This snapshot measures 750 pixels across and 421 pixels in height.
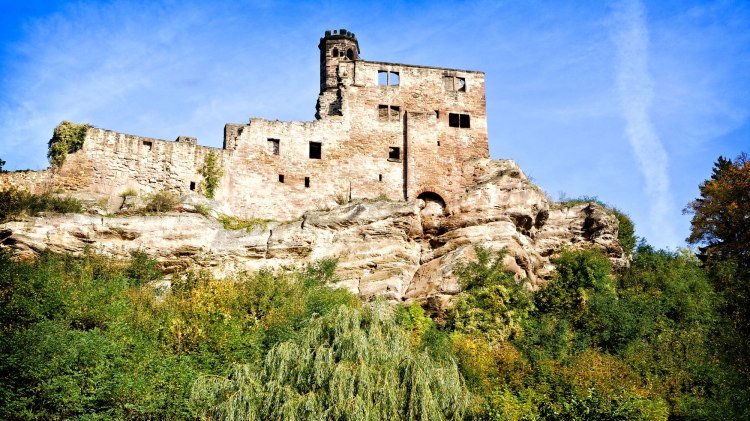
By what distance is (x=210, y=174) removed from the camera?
3566 centimetres

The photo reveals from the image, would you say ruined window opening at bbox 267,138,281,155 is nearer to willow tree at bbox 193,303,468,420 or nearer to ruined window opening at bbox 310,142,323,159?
ruined window opening at bbox 310,142,323,159

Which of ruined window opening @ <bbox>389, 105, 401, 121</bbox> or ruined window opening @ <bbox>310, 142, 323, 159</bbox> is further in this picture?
ruined window opening @ <bbox>389, 105, 401, 121</bbox>

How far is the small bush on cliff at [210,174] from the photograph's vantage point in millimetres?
35469

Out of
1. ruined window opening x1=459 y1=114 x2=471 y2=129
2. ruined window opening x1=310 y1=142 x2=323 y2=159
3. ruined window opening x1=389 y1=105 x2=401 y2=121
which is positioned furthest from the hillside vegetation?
ruined window opening x1=389 y1=105 x2=401 y2=121

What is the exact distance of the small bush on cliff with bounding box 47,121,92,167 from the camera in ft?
113

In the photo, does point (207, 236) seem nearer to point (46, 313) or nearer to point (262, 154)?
point (262, 154)

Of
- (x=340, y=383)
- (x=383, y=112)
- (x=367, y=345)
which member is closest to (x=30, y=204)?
(x=383, y=112)

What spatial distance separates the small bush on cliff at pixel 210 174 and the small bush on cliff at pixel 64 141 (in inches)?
188

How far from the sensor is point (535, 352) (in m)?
28.5

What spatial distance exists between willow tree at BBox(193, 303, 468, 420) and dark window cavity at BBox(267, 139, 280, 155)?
16.1m

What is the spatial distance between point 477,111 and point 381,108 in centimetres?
457

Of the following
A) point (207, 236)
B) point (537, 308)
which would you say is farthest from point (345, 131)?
point (537, 308)


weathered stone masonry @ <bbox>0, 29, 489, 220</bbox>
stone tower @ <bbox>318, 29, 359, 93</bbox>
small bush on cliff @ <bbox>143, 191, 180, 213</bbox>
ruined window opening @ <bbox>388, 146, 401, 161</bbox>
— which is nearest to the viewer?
small bush on cliff @ <bbox>143, 191, 180, 213</bbox>

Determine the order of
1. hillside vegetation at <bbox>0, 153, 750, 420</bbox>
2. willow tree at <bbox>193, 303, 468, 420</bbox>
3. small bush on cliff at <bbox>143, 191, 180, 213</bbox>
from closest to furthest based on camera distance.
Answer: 1. willow tree at <bbox>193, 303, 468, 420</bbox>
2. hillside vegetation at <bbox>0, 153, 750, 420</bbox>
3. small bush on cliff at <bbox>143, 191, 180, 213</bbox>
